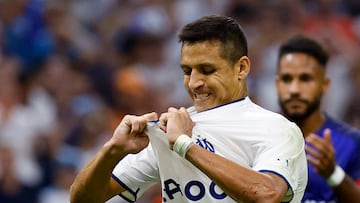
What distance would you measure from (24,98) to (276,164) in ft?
23.3

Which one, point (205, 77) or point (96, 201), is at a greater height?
point (205, 77)

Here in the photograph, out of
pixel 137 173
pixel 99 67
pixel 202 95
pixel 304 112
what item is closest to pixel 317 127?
pixel 304 112

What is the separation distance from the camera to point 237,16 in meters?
12.7

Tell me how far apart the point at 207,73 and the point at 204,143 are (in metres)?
0.33

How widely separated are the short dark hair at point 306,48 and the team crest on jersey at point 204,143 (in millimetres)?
2484

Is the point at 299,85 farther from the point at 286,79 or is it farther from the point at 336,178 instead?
the point at 336,178

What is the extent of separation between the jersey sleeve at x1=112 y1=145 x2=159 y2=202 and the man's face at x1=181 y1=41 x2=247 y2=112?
0.49 m

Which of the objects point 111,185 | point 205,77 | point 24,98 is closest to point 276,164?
point 205,77

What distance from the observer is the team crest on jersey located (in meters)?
4.92

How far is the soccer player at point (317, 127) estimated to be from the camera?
645 cm

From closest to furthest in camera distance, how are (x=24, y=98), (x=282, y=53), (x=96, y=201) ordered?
(x=96, y=201)
(x=282, y=53)
(x=24, y=98)

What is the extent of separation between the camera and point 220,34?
498 centimetres

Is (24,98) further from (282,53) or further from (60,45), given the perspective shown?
(282,53)

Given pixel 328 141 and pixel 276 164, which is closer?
pixel 276 164
